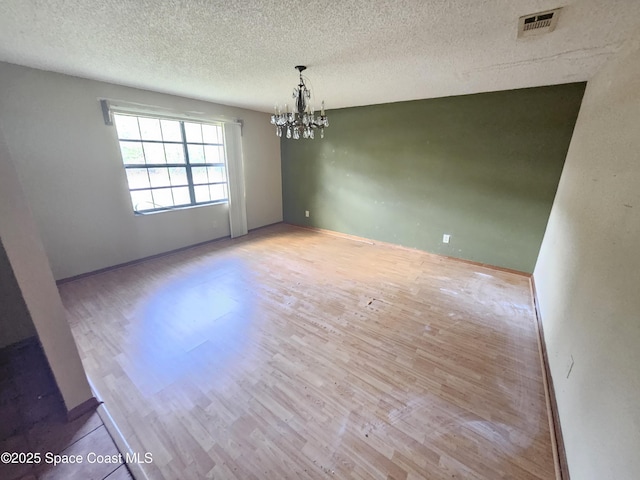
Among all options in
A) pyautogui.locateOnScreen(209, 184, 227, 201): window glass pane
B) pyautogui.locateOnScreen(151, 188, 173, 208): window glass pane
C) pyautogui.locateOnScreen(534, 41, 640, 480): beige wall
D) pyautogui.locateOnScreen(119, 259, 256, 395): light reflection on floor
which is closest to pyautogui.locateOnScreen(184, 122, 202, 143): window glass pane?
pyautogui.locateOnScreen(209, 184, 227, 201): window glass pane

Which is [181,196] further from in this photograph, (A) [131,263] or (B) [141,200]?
(A) [131,263]

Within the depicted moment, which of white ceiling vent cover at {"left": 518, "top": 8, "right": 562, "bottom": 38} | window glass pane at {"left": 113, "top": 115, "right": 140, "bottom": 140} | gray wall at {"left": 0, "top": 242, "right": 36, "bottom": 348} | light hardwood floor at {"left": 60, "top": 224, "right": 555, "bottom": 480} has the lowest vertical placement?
light hardwood floor at {"left": 60, "top": 224, "right": 555, "bottom": 480}

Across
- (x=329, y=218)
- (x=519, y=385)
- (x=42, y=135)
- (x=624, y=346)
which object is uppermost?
(x=42, y=135)

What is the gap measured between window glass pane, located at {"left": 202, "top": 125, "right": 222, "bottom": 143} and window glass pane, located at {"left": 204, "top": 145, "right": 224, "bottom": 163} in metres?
0.11

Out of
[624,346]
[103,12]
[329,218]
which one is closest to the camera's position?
[624,346]

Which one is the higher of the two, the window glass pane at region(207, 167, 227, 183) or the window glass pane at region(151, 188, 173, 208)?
the window glass pane at region(207, 167, 227, 183)

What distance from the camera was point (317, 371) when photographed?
181 centimetres

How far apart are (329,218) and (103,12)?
3.95m

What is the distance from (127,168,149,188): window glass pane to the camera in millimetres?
3299

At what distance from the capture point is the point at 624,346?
1021 mm

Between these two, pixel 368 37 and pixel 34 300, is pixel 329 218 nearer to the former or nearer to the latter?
pixel 368 37

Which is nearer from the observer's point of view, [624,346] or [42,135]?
[624,346]

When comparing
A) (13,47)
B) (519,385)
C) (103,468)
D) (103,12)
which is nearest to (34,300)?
(103,468)

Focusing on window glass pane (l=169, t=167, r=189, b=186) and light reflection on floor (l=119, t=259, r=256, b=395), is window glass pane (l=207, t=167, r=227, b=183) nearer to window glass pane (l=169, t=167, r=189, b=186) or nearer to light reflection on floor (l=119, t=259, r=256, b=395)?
window glass pane (l=169, t=167, r=189, b=186)
